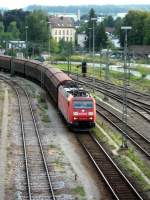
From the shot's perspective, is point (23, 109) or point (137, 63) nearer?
point (23, 109)

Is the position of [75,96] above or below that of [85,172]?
above

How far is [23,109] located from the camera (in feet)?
161

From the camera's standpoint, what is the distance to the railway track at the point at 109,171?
78.2ft

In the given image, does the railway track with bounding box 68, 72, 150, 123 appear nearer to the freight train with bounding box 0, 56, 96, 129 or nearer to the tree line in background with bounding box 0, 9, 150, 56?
the freight train with bounding box 0, 56, 96, 129

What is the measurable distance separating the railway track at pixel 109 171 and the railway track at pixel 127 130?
2.24 metres

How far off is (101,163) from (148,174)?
2.87m

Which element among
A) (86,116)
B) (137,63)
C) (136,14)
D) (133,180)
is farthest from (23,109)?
(136,14)

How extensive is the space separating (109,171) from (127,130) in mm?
11826

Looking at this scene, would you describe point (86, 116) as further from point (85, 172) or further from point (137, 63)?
point (137, 63)

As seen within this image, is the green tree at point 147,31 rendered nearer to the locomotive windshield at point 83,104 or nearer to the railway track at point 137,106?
the railway track at point 137,106

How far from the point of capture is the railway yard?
24.7 m

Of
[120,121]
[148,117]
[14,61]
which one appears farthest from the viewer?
[14,61]

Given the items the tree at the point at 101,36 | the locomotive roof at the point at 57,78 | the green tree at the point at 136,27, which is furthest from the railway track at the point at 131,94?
the tree at the point at 101,36

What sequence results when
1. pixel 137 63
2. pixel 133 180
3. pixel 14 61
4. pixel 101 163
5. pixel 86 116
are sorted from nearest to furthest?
pixel 133 180 < pixel 101 163 < pixel 86 116 < pixel 14 61 < pixel 137 63
